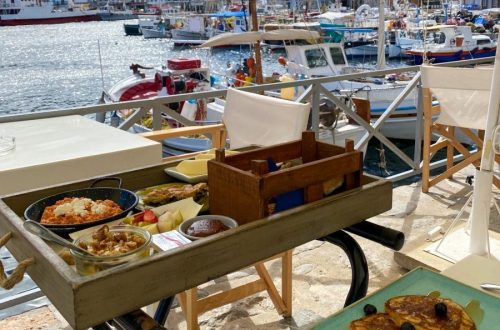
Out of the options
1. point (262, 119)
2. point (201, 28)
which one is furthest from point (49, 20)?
point (262, 119)

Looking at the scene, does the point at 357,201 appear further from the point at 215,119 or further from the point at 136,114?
the point at 215,119

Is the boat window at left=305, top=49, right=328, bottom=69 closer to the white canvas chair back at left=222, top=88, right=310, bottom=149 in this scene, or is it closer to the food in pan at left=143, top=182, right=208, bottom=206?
the white canvas chair back at left=222, top=88, right=310, bottom=149

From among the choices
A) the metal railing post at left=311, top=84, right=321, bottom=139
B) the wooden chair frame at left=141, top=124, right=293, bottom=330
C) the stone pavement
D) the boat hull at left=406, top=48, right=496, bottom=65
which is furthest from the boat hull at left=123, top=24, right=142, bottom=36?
the wooden chair frame at left=141, top=124, right=293, bottom=330

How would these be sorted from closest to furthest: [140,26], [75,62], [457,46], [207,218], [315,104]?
[207,218] → [315,104] → [457,46] → [75,62] → [140,26]

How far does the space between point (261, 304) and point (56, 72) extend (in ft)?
115

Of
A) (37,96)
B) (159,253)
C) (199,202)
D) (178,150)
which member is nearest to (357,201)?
(199,202)

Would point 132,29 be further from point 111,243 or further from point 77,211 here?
point 111,243

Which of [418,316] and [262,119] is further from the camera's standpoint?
[262,119]

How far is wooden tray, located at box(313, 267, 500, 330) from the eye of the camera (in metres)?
1.23

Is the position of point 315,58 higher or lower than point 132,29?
→ lower

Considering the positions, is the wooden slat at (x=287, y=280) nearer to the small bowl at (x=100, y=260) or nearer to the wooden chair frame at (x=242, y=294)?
the wooden chair frame at (x=242, y=294)

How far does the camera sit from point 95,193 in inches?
60.9

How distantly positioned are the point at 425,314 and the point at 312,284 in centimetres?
171

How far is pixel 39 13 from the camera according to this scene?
8094cm
